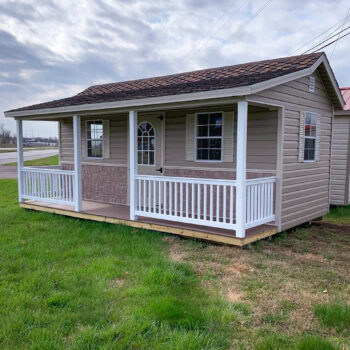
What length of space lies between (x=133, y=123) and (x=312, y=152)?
151 inches

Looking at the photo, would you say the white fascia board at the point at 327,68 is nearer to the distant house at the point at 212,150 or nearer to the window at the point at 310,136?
the distant house at the point at 212,150

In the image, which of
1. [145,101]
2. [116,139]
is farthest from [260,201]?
[116,139]

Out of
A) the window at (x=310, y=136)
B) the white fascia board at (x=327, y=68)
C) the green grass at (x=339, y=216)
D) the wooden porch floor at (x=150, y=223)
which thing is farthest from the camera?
the green grass at (x=339, y=216)

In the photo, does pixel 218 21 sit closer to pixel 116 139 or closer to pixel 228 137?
pixel 116 139

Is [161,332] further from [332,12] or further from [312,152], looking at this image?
[332,12]

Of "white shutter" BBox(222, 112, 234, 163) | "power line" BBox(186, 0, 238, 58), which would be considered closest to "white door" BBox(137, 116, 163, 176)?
"white shutter" BBox(222, 112, 234, 163)

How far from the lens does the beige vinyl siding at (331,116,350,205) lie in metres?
9.88

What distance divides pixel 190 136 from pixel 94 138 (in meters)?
3.07

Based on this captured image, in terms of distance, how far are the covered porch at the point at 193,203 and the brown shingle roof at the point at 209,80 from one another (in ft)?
1.45

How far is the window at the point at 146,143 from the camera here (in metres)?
7.85

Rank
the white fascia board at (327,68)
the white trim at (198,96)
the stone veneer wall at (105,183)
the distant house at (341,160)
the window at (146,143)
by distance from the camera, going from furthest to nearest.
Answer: the distant house at (341,160) < the stone veneer wall at (105,183) < the window at (146,143) < the white fascia board at (327,68) < the white trim at (198,96)

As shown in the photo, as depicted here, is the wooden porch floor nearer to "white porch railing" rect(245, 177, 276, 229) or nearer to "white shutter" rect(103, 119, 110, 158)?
"white porch railing" rect(245, 177, 276, 229)

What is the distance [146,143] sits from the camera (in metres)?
7.93

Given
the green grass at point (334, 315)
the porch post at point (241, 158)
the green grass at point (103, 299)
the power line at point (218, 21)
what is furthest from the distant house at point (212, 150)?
the power line at point (218, 21)
